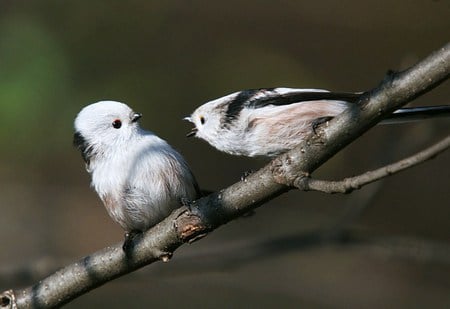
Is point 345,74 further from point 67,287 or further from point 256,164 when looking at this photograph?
point 67,287

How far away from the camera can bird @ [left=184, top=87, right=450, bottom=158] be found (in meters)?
3.22

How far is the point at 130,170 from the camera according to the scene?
360cm

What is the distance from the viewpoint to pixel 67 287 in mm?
3291

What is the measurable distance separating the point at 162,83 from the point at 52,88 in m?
0.94

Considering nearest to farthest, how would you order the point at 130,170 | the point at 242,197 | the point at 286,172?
the point at 286,172 → the point at 242,197 → the point at 130,170

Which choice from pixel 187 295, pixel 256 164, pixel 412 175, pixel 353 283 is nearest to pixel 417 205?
pixel 412 175

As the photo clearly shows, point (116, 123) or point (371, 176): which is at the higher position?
point (116, 123)

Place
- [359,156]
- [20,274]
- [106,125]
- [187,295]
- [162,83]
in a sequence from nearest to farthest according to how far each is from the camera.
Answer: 1. [106,125]
2. [20,274]
3. [162,83]
4. [359,156]
5. [187,295]

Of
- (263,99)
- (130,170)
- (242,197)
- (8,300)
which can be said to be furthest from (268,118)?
(8,300)

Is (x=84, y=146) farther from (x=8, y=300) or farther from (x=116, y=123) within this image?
(x=8, y=300)

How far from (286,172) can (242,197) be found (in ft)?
0.67

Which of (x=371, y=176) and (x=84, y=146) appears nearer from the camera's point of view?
(x=371, y=176)

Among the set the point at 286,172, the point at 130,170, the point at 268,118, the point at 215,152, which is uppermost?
the point at 215,152

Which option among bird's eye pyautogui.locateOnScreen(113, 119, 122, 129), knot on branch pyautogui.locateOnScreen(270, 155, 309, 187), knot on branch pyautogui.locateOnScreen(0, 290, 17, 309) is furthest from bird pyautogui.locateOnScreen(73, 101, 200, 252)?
knot on branch pyautogui.locateOnScreen(270, 155, 309, 187)
